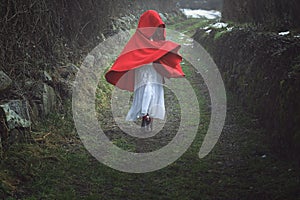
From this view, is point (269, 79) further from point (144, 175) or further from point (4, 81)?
point (4, 81)

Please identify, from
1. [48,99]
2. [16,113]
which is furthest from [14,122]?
[48,99]

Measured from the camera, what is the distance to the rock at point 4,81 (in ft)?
19.1

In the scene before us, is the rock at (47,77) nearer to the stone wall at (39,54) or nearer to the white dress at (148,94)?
the stone wall at (39,54)

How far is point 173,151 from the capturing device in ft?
21.3

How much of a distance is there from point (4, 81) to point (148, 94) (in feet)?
8.18

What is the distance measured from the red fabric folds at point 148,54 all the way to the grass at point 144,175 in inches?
57.4

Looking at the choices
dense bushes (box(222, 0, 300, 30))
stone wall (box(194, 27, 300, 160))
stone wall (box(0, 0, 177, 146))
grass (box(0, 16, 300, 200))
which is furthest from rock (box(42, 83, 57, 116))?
dense bushes (box(222, 0, 300, 30))

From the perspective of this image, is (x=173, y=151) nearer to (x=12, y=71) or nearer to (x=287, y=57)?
(x=287, y=57)

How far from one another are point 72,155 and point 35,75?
1.71m

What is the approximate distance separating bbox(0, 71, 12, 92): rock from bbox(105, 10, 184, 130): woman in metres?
2.01

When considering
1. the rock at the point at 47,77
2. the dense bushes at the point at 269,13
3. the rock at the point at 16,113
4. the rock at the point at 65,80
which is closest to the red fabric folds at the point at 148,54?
the rock at the point at 65,80

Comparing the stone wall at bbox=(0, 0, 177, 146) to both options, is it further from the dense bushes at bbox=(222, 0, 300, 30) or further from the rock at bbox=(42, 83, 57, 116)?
the dense bushes at bbox=(222, 0, 300, 30)

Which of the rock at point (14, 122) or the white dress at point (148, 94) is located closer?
the rock at point (14, 122)

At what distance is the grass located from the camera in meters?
4.84
